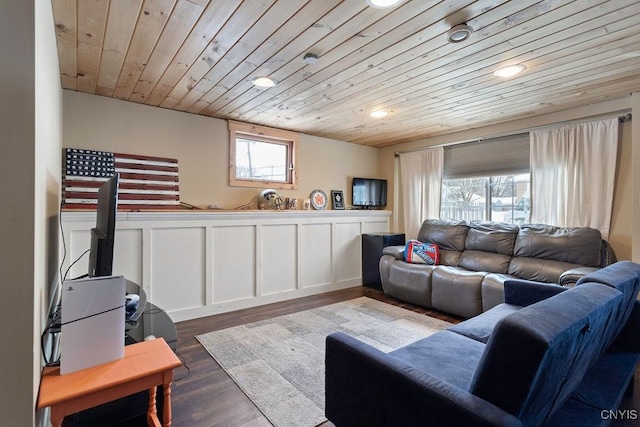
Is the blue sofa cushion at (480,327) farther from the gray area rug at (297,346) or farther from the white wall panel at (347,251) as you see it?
the white wall panel at (347,251)

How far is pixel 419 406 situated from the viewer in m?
1.08

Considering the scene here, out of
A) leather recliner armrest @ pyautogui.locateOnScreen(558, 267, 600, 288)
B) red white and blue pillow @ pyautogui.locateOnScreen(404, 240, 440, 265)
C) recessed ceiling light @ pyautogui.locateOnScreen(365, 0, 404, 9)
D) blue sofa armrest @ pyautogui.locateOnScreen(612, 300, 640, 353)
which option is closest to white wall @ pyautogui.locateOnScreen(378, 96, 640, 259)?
leather recliner armrest @ pyautogui.locateOnScreen(558, 267, 600, 288)

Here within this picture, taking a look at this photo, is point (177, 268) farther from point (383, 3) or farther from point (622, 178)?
point (622, 178)

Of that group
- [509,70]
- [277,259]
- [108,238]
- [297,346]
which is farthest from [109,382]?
[509,70]

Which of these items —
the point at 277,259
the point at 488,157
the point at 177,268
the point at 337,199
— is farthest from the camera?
the point at 337,199

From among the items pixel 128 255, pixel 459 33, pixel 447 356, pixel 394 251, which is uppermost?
pixel 459 33

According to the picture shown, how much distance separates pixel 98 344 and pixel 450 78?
287 cm

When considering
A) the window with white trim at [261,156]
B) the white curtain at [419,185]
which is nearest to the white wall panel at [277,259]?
the window with white trim at [261,156]

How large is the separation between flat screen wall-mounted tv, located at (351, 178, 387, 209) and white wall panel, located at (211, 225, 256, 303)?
196cm

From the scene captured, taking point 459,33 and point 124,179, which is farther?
point 124,179

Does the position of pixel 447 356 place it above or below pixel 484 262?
below

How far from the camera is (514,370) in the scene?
0.92 meters

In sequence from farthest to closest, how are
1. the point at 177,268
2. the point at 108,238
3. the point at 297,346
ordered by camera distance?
the point at 177,268
the point at 297,346
the point at 108,238

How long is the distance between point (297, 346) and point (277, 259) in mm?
1427
